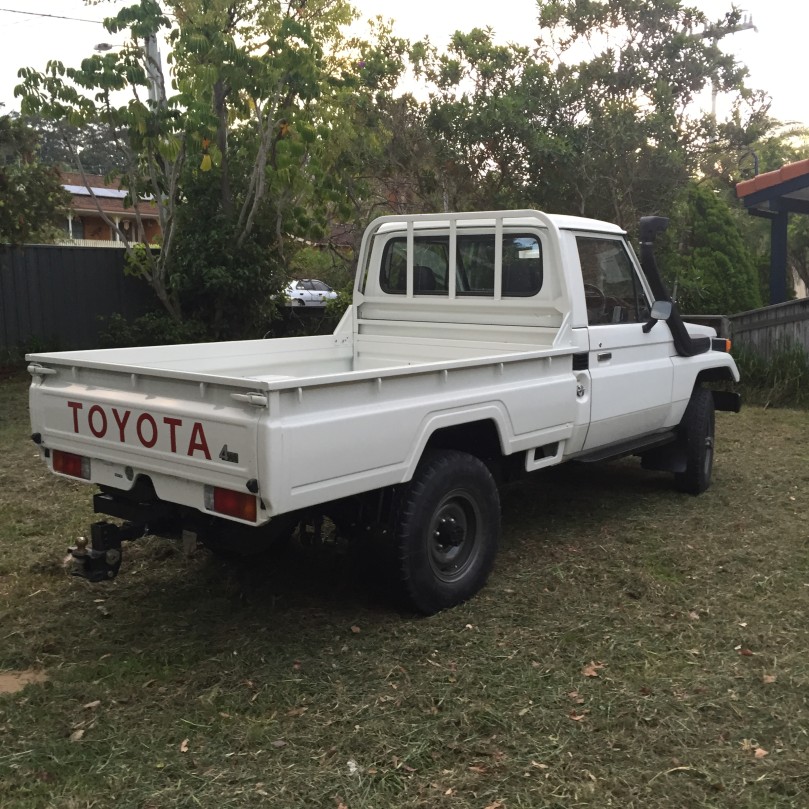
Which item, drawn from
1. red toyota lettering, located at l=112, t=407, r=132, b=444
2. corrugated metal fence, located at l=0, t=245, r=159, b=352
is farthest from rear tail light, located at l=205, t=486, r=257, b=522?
corrugated metal fence, located at l=0, t=245, r=159, b=352

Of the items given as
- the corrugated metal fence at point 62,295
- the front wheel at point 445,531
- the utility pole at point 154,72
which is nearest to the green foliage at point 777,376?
the front wheel at point 445,531

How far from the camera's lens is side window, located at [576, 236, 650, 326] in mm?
5387

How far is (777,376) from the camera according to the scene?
10555mm

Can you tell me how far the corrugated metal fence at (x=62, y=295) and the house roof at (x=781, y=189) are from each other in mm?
8989

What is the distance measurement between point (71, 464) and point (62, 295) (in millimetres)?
9887

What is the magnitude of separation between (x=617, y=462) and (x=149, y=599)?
183 inches

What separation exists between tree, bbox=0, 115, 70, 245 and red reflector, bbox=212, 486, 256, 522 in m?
9.62

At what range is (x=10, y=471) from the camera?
704 centimetres

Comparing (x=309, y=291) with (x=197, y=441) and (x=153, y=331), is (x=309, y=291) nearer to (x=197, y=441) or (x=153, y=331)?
A: (x=153, y=331)

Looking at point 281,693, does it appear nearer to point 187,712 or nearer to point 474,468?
point 187,712

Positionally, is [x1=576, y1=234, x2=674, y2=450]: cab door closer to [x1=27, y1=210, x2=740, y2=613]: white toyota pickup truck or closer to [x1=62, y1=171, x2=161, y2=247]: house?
[x1=27, y1=210, x2=740, y2=613]: white toyota pickup truck

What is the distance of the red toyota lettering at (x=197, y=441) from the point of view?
3.56 m

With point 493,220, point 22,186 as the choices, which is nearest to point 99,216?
point 22,186

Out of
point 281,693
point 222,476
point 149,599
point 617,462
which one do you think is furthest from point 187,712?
point 617,462
